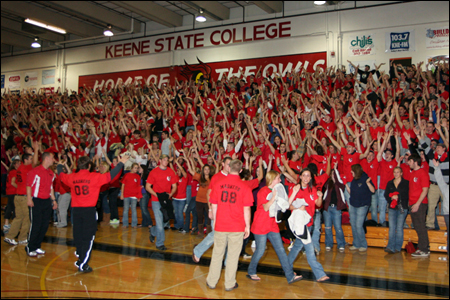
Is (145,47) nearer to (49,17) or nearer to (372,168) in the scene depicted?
(49,17)

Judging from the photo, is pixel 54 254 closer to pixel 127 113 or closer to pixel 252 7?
pixel 127 113

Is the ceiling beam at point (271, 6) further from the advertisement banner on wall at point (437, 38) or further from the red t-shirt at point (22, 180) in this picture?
the red t-shirt at point (22, 180)

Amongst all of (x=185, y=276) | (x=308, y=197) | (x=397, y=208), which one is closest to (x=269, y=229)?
(x=308, y=197)

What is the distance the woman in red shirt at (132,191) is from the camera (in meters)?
11.3

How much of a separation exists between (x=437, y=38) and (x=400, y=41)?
1472 millimetres

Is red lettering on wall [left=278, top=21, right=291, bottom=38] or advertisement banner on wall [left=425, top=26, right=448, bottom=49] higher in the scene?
red lettering on wall [left=278, top=21, right=291, bottom=38]

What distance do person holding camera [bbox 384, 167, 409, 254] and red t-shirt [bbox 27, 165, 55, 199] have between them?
741 centimetres

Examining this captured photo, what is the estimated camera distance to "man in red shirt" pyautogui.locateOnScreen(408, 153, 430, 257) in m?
7.71

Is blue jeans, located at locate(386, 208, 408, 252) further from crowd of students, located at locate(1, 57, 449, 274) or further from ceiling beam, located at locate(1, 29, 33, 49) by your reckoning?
ceiling beam, located at locate(1, 29, 33, 49)

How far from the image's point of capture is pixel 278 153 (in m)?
10.0

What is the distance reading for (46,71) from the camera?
2791 centimetres

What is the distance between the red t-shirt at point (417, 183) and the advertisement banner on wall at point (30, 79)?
92.0 ft

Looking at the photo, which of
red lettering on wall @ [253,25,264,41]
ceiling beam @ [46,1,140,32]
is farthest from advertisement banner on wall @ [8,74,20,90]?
red lettering on wall @ [253,25,264,41]

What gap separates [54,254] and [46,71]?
23834 mm
